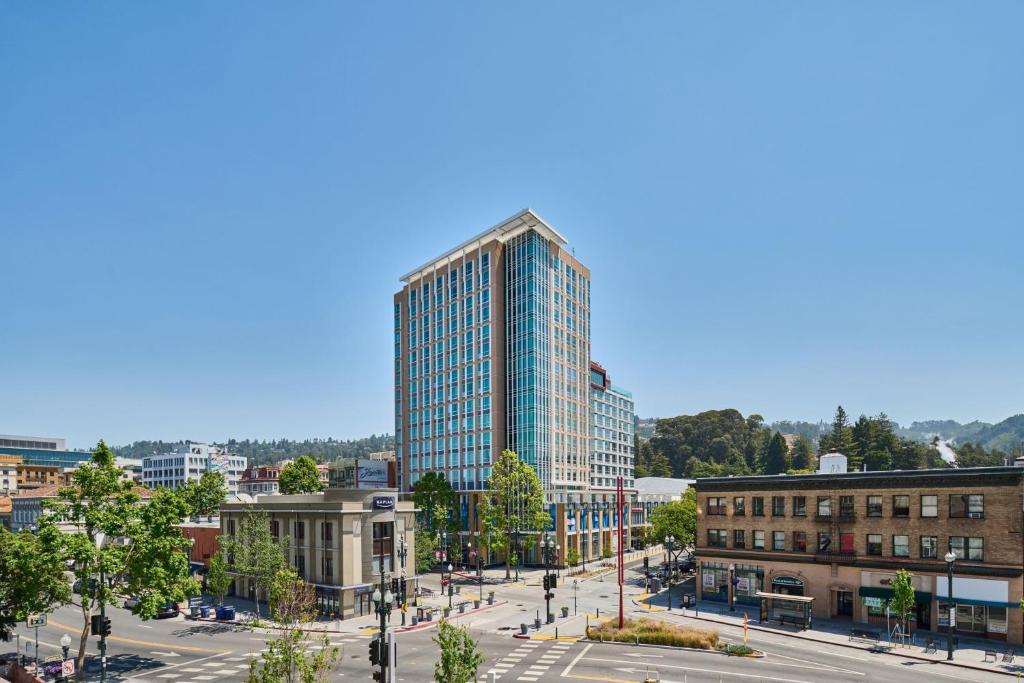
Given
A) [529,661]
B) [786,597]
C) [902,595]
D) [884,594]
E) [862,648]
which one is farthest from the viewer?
[786,597]

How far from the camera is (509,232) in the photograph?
107 m

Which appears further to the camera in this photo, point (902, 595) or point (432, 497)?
point (432, 497)

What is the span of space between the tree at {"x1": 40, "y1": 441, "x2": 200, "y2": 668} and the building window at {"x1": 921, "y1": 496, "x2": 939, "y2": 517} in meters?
55.6

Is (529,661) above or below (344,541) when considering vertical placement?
below

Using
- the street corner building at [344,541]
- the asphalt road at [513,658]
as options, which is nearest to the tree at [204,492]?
the street corner building at [344,541]

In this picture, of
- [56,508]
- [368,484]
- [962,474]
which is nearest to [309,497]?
[56,508]

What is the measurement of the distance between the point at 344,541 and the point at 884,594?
45908mm

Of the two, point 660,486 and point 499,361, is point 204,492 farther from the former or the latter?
point 660,486

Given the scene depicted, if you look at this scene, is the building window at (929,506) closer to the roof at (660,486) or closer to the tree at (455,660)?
the tree at (455,660)

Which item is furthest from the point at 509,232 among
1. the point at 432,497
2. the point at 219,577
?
the point at 219,577

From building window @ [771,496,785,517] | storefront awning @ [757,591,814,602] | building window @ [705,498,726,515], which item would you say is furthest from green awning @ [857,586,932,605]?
building window @ [705,498,726,515]

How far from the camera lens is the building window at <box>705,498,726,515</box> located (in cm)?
6656

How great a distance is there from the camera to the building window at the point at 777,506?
61.9 meters

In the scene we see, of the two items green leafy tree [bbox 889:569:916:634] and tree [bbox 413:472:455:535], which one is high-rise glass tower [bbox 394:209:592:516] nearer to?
tree [bbox 413:472:455:535]
